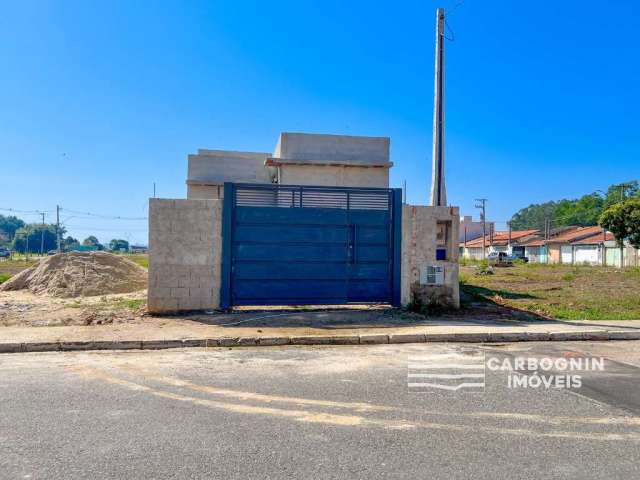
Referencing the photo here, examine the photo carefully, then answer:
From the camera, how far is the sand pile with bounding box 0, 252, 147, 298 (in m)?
15.5

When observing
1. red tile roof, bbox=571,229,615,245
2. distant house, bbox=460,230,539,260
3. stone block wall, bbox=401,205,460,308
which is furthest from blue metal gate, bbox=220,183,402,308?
distant house, bbox=460,230,539,260

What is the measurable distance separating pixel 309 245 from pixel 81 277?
9631 millimetres

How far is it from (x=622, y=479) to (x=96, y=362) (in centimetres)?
662

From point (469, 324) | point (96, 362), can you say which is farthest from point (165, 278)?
point (469, 324)

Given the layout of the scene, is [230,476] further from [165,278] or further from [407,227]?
[407,227]

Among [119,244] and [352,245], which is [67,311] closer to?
[352,245]

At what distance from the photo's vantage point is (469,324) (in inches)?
391

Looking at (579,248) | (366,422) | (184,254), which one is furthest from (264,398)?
(579,248)

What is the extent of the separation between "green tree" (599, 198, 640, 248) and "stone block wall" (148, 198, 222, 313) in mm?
37985

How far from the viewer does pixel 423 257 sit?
11477mm

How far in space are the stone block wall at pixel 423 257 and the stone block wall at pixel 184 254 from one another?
4.58 m

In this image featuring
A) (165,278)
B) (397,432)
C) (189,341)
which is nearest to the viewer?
(397,432)

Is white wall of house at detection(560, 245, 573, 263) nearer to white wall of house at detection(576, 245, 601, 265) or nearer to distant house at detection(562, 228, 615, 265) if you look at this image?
distant house at detection(562, 228, 615, 265)

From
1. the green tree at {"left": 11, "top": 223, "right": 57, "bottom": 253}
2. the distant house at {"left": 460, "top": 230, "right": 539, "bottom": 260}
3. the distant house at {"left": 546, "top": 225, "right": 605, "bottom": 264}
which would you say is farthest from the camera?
the green tree at {"left": 11, "top": 223, "right": 57, "bottom": 253}
